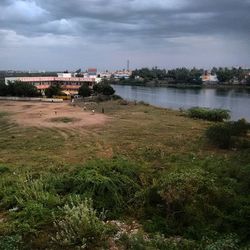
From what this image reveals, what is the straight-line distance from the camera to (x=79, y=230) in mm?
7996

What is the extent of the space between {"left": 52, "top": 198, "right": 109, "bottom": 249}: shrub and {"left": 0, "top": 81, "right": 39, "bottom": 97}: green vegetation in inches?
2265

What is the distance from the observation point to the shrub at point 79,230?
25.9 ft

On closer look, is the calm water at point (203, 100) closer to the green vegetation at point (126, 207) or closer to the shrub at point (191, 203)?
the green vegetation at point (126, 207)

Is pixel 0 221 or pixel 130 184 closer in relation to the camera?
pixel 0 221

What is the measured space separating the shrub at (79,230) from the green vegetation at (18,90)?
57534 mm

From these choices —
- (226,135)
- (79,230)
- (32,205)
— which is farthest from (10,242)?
(226,135)

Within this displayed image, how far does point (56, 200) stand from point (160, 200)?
2.68 meters

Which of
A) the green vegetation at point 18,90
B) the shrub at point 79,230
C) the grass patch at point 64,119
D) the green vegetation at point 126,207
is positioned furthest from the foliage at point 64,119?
the green vegetation at point 18,90

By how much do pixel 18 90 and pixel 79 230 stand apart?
5845 centimetres

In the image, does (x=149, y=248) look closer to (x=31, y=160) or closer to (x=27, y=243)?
(x=27, y=243)

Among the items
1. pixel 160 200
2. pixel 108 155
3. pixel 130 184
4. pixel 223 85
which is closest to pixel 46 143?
pixel 108 155

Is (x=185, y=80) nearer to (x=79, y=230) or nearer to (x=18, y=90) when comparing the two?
(x=18, y=90)

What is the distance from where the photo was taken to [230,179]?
479 inches

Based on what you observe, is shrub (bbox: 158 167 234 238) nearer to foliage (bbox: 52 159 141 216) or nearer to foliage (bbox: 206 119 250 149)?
foliage (bbox: 52 159 141 216)
